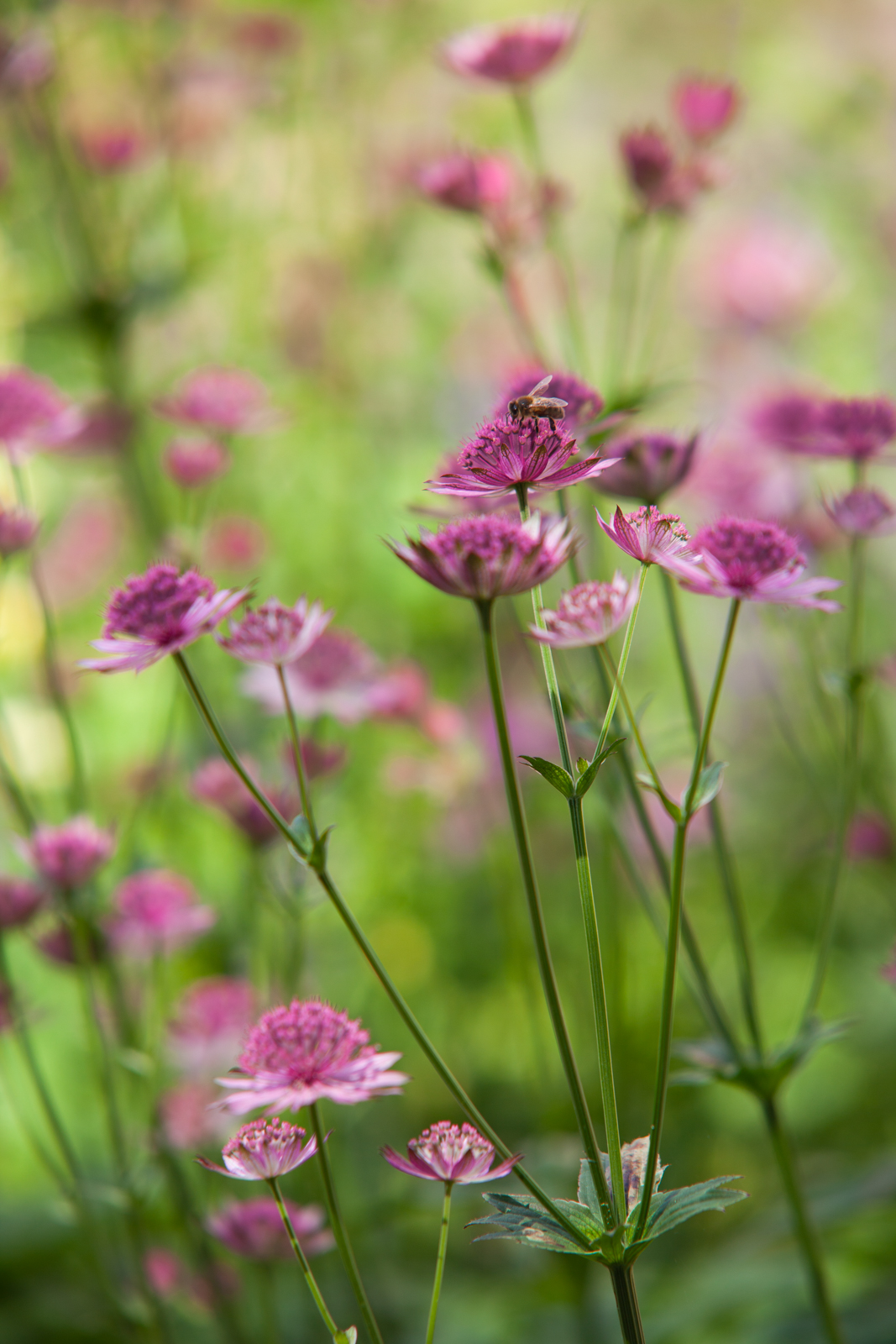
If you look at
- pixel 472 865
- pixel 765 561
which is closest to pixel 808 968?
pixel 472 865

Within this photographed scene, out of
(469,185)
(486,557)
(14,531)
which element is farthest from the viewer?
(469,185)

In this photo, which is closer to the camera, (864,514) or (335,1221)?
(335,1221)

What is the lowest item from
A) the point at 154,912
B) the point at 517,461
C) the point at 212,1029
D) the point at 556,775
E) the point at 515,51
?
the point at 212,1029

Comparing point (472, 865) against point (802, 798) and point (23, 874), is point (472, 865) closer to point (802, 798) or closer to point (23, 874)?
point (802, 798)

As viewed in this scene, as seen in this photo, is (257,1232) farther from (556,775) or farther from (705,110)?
(705,110)

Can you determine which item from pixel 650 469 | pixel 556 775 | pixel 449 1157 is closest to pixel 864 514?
pixel 650 469

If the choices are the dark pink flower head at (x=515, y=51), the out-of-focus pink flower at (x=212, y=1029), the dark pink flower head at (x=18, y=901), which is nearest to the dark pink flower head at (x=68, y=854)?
the dark pink flower head at (x=18, y=901)

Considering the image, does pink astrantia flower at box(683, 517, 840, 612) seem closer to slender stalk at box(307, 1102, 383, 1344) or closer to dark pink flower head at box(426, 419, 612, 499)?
dark pink flower head at box(426, 419, 612, 499)
